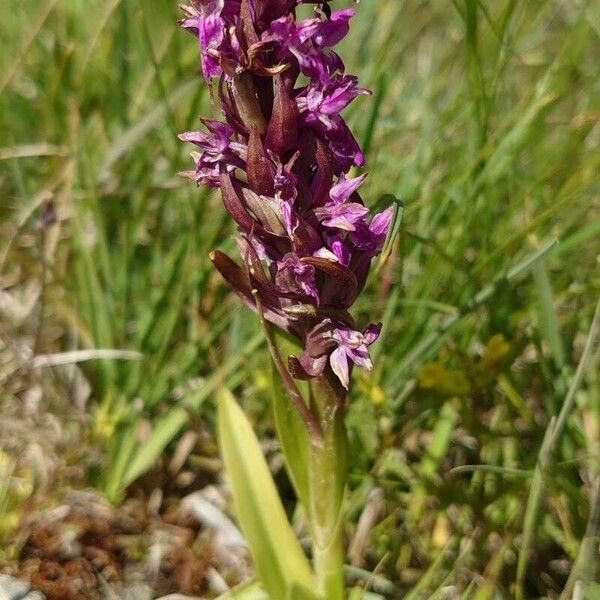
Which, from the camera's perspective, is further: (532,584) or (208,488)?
(208,488)

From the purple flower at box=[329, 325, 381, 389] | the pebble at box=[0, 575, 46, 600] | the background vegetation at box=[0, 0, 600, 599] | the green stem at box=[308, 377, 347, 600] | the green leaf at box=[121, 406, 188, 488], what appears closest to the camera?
the purple flower at box=[329, 325, 381, 389]

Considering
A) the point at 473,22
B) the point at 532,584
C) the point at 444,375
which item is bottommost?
the point at 532,584

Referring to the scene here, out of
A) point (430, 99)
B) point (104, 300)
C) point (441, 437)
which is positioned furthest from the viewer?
point (430, 99)

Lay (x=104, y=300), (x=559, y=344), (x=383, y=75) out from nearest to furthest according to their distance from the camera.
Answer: (x=559, y=344) < (x=383, y=75) < (x=104, y=300)

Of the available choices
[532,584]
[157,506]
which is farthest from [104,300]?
[532,584]

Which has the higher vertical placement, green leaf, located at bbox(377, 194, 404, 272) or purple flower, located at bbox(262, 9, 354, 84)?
purple flower, located at bbox(262, 9, 354, 84)

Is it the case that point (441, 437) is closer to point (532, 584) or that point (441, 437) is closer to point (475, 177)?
point (532, 584)

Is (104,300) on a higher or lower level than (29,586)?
higher

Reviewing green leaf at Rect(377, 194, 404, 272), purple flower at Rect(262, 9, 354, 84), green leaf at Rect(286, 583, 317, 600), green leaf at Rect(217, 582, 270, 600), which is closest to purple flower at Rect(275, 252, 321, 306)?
green leaf at Rect(377, 194, 404, 272)

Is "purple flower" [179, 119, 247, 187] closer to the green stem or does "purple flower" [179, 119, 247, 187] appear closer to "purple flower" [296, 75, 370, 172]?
"purple flower" [296, 75, 370, 172]
